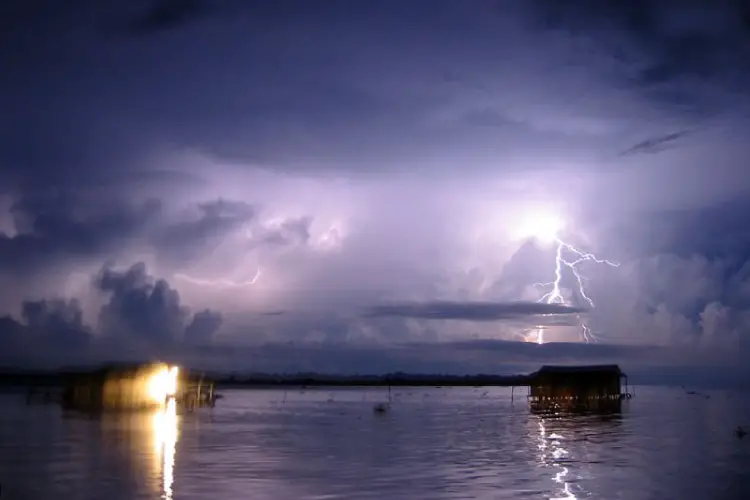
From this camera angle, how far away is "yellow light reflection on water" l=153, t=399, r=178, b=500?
2778 cm

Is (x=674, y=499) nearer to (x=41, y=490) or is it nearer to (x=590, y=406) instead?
(x=41, y=490)

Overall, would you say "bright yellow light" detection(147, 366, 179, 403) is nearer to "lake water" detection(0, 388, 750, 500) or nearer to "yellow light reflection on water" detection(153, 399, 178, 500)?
"yellow light reflection on water" detection(153, 399, 178, 500)

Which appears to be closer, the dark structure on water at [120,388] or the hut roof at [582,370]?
the dark structure on water at [120,388]

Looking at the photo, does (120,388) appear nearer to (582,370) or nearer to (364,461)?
(364,461)

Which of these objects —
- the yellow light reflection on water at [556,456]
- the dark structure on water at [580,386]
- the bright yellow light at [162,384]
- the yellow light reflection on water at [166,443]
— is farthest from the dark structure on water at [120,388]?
the dark structure on water at [580,386]

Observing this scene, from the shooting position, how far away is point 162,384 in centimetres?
7462

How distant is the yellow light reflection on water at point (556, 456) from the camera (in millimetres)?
26891

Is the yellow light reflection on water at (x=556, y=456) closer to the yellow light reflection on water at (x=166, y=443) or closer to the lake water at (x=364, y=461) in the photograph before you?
the lake water at (x=364, y=461)

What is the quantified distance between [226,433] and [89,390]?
29.1 metres

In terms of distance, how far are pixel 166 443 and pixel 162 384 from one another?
34.4m

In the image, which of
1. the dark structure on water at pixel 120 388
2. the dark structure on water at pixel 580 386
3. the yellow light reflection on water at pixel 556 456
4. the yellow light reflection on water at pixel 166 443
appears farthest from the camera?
the dark structure on water at pixel 580 386

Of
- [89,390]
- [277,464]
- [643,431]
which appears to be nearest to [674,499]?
[277,464]

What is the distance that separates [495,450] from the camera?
3994 cm

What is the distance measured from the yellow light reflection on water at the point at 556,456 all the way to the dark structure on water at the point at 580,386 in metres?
34.7
